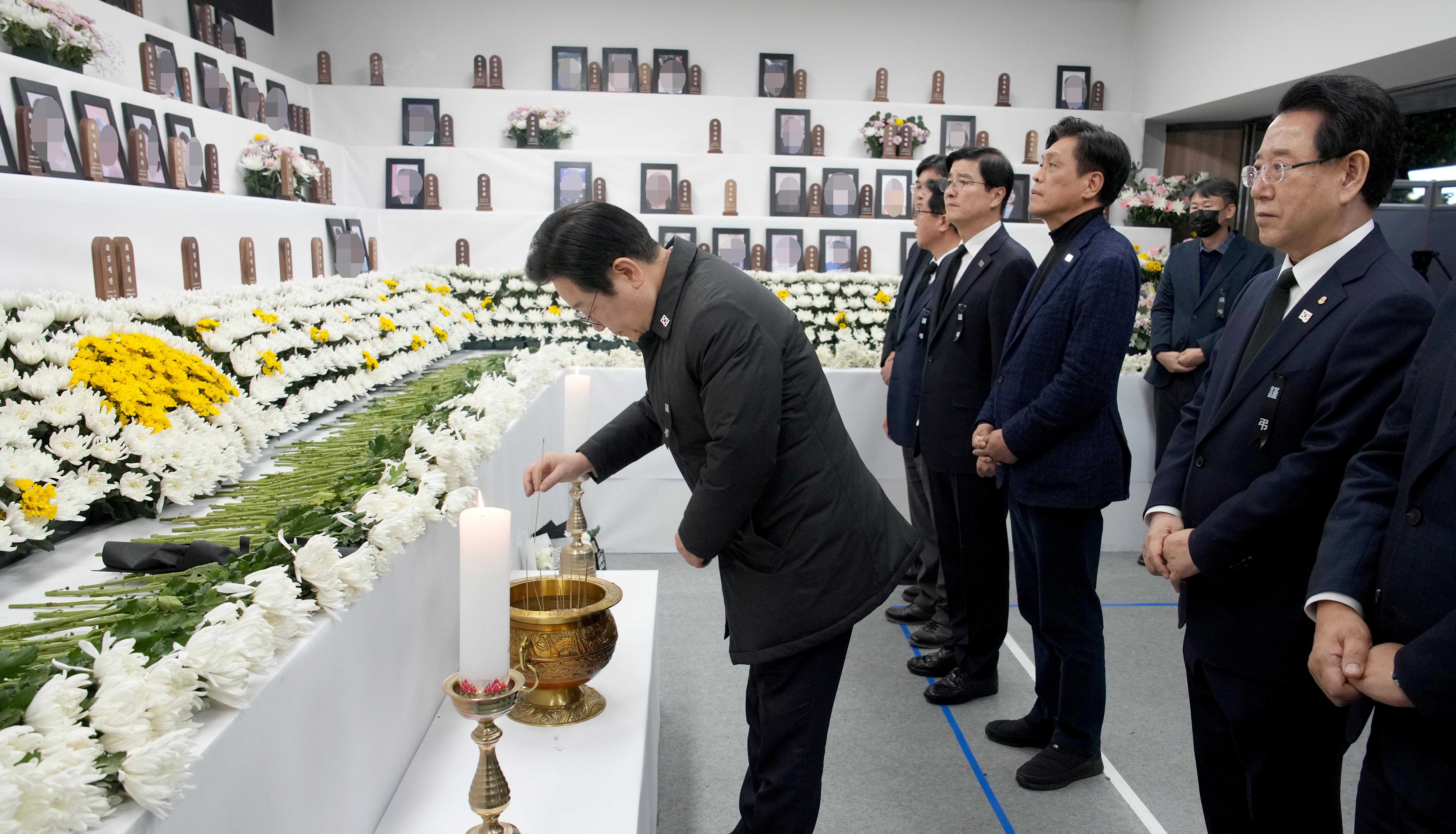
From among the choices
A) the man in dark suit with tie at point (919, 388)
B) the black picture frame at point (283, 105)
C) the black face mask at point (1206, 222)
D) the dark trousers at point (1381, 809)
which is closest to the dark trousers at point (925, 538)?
the man in dark suit with tie at point (919, 388)

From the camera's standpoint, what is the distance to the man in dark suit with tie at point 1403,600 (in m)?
1.04

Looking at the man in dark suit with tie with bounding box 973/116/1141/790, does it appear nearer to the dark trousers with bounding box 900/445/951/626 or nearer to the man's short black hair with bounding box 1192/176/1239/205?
the dark trousers with bounding box 900/445/951/626

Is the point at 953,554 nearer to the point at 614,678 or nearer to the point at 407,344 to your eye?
the point at 614,678

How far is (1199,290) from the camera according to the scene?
3.65m

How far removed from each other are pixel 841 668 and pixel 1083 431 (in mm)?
937

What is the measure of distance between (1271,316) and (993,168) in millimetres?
1321

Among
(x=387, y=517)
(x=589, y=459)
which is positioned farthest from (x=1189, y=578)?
(x=387, y=517)

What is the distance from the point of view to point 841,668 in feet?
5.25

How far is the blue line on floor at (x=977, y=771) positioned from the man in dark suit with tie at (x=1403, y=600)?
1.01 m

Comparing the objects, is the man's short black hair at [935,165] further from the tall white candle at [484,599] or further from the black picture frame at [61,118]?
the black picture frame at [61,118]

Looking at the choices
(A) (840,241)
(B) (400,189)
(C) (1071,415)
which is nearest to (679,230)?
(A) (840,241)

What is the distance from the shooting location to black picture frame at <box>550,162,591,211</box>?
5.83 m

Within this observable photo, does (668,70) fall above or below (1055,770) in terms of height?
above

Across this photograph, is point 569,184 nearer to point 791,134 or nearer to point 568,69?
point 568,69
